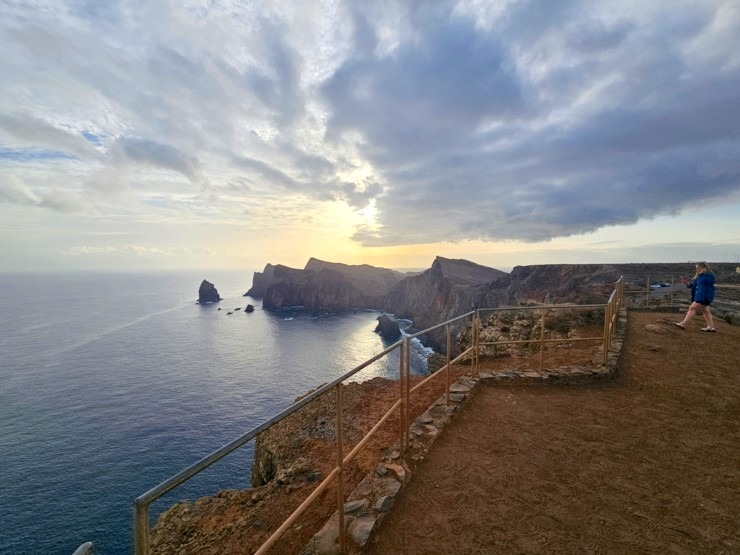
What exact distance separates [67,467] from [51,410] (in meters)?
11.5

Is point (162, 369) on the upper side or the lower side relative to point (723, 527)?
lower

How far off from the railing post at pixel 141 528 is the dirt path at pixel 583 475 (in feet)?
8.81

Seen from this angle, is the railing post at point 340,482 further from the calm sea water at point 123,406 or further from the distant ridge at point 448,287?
the calm sea water at point 123,406

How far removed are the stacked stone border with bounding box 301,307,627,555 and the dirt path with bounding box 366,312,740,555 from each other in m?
0.14

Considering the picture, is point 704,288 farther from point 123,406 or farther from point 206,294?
point 206,294

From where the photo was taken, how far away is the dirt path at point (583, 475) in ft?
11.6

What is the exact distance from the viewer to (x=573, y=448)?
5.20 meters

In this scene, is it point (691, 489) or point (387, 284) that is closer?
point (691, 489)

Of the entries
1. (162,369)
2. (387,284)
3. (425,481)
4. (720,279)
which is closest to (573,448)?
(425,481)

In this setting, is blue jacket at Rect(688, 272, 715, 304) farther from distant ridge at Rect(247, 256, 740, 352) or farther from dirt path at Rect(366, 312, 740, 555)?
distant ridge at Rect(247, 256, 740, 352)

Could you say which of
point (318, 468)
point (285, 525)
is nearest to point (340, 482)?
point (285, 525)

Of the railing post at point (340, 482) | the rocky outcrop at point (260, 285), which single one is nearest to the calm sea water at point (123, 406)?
the railing post at point (340, 482)

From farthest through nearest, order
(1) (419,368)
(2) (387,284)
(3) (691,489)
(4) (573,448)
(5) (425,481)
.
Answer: (2) (387,284), (1) (419,368), (4) (573,448), (5) (425,481), (3) (691,489)

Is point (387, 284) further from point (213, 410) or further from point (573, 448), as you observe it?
point (573, 448)
